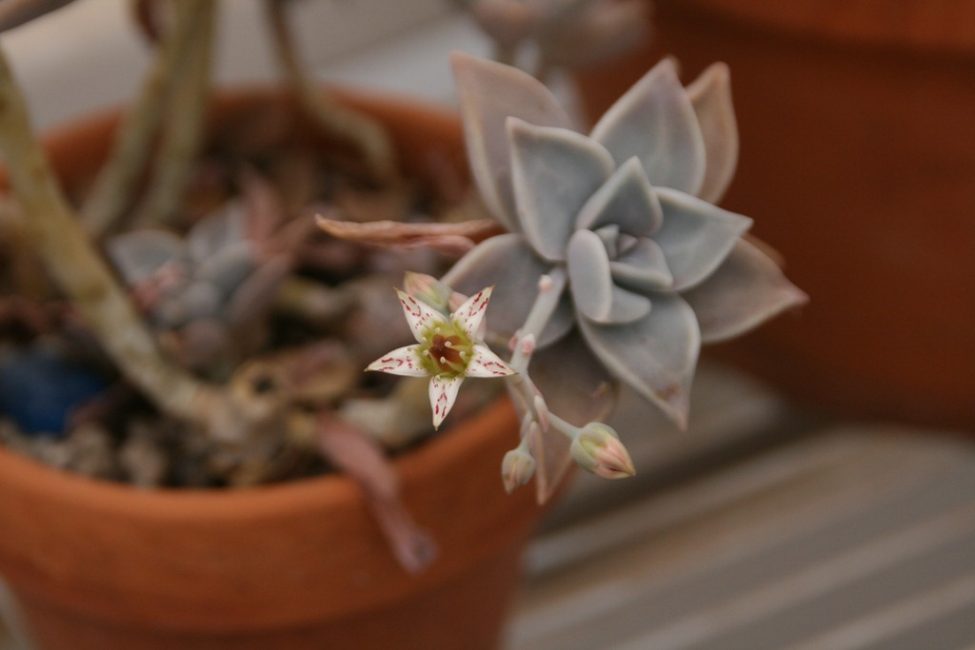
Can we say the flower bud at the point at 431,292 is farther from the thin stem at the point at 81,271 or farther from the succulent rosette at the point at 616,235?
the thin stem at the point at 81,271

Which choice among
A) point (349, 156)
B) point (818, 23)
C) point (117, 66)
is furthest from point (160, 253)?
point (117, 66)

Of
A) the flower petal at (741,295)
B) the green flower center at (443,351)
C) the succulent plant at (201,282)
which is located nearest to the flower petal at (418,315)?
the green flower center at (443,351)

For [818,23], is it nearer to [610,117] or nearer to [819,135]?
[819,135]

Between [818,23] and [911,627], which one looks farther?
[911,627]

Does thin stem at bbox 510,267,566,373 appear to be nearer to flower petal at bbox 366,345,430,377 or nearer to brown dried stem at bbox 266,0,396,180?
flower petal at bbox 366,345,430,377

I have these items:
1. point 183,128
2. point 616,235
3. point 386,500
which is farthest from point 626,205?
point 183,128

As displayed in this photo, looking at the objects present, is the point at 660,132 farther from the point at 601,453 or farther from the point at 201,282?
the point at 201,282
